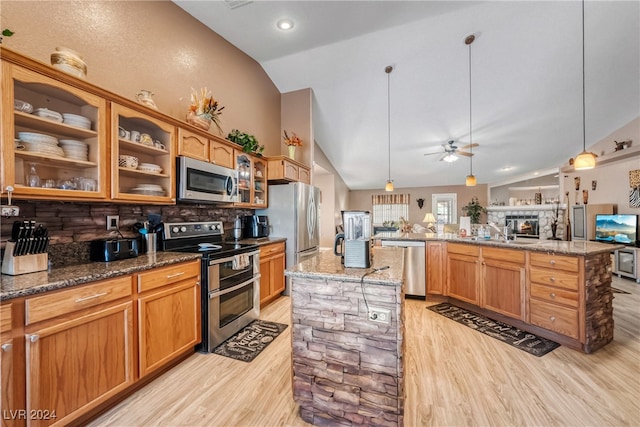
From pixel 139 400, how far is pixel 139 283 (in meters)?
0.78

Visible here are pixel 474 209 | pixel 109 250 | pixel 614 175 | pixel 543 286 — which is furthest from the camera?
pixel 474 209

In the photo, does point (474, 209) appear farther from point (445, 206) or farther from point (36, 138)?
point (36, 138)

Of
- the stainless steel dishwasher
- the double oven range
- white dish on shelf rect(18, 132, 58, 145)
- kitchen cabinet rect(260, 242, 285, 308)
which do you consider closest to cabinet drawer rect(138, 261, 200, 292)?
the double oven range

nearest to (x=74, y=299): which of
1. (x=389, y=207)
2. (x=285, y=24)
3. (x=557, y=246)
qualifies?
(x=285, y=24)

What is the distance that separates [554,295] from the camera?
2.35m

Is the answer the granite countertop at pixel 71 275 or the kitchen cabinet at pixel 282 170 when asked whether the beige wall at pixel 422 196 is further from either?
the granite countertop at pixel 71 275

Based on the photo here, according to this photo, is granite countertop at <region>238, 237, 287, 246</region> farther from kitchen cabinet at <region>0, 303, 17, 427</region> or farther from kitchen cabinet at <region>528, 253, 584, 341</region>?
kitchen cabinet at <region>528, 253, 584, 341</region>

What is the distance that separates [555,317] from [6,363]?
381cm

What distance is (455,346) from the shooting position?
91.2 inches

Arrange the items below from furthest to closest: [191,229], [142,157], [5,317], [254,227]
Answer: [254,227] < [191,229] < [142,157] < [5,317]

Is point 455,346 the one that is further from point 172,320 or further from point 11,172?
point 11,172

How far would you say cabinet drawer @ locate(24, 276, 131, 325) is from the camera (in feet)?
4.05

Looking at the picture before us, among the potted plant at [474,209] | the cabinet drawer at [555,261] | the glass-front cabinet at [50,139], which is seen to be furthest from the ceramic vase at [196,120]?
the potted plant at [474,209]

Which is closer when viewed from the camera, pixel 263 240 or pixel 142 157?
pixel 142 157
